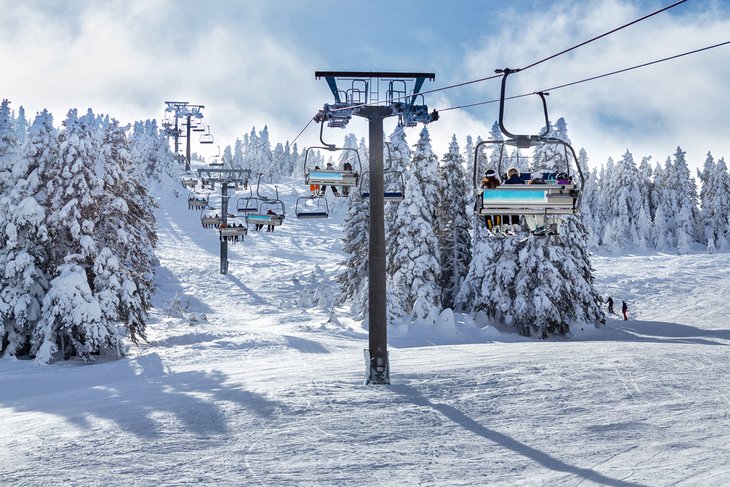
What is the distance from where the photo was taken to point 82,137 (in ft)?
83.8

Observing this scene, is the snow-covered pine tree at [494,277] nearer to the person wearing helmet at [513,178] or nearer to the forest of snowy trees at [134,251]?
the forest of snowy trees at [134,251]

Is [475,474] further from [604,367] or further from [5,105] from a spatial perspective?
[5,105]

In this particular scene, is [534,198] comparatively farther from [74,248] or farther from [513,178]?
[74,248]

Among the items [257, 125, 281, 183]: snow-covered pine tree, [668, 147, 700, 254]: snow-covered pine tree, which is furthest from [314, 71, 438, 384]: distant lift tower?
[257, 125, 281, 183]: snow-covered pine tree

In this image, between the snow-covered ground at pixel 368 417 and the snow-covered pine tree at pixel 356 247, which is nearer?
the snow-covered ground at pixel 368 417

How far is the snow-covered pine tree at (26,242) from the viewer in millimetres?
23703

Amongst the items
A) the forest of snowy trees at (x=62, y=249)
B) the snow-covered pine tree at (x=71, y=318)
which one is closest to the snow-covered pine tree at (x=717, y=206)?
the forest of snowy trees at (x=62, y=249)

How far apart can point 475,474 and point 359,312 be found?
1010 inches

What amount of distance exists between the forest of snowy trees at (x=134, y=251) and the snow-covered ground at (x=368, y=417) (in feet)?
7.14

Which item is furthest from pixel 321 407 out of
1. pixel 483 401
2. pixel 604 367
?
pixel 604 367

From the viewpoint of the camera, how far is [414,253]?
3472 cm

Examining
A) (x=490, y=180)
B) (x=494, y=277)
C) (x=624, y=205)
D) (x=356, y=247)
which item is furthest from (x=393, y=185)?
(x=624, y=205)

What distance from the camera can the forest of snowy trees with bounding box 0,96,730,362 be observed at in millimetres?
23828

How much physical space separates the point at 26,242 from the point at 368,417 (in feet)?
59.6
